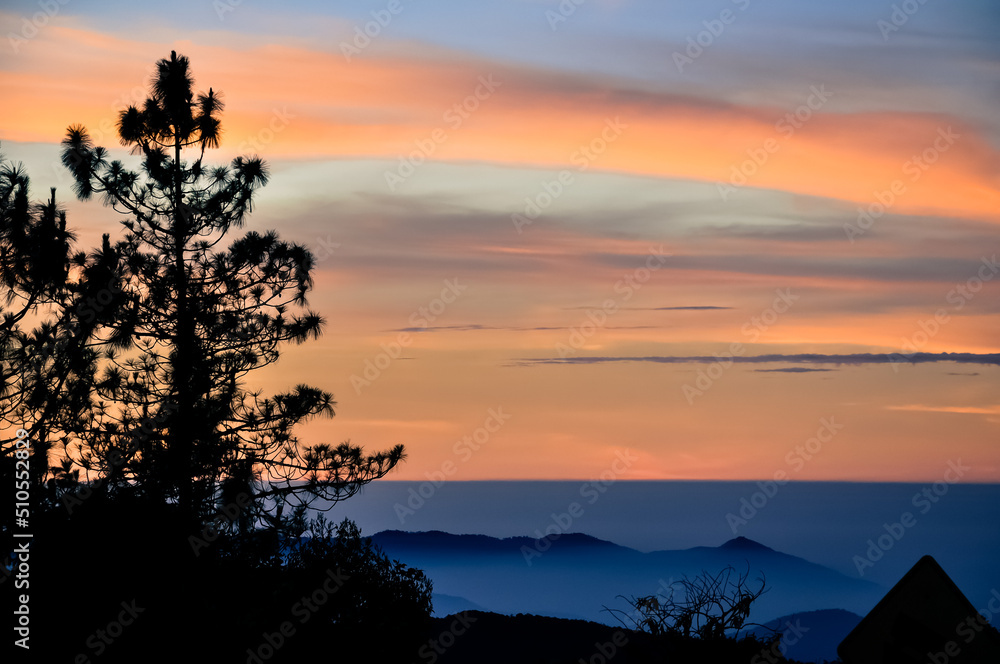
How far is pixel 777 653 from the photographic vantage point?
12.1m

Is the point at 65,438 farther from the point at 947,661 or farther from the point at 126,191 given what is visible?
the point at 947,661

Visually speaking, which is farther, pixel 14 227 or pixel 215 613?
pixel 14 227

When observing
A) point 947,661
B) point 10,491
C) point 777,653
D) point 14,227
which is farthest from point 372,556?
point 947,661

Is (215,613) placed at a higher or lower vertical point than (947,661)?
higher

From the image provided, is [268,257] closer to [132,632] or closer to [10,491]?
[10,491]

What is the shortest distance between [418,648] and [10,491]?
642 cm

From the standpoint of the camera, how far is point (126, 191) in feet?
65.6

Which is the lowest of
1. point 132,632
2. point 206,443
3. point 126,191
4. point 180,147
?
point 132,632

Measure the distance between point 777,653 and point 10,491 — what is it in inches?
439

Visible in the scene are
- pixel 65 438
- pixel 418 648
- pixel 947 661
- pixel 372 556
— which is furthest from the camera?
pixel 65 438

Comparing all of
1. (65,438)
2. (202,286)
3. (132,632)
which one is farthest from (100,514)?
(202,286)

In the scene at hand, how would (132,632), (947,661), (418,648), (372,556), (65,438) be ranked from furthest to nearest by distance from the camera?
(65,438)
(372,556)
(418,648)
(132,632)
(947,661)

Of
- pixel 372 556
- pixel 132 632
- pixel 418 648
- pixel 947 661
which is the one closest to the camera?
pixel 947 661

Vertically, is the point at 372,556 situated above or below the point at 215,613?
above
